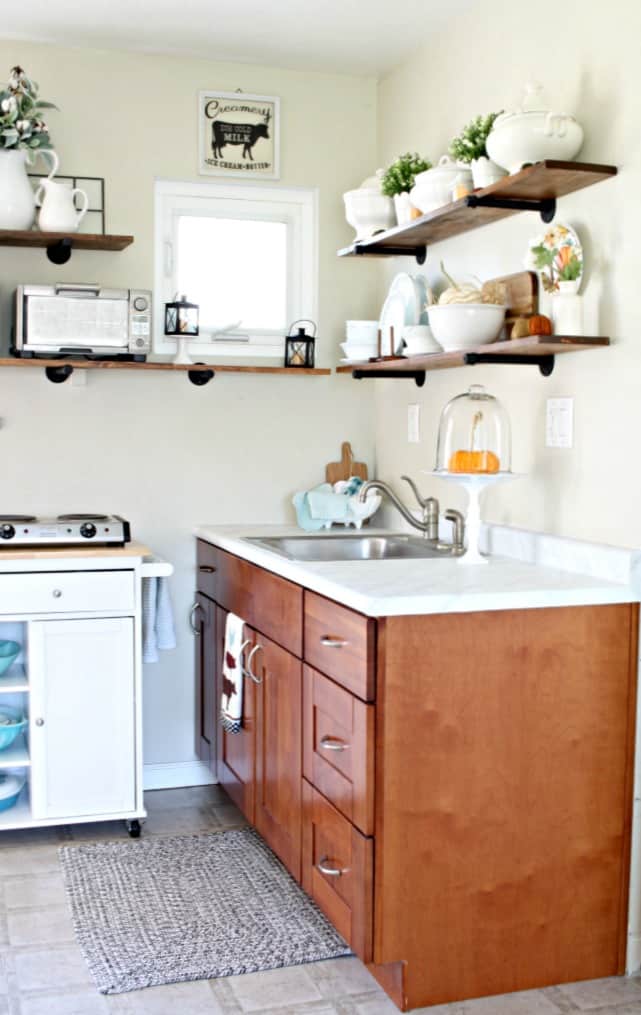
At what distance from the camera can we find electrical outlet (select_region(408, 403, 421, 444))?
11.8 feet

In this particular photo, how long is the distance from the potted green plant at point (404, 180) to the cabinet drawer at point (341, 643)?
1.27 m

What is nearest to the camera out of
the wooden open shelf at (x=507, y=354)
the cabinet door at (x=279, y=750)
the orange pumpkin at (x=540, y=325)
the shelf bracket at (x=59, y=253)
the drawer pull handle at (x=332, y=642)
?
the drawer pull handle at (x=332, y=642)

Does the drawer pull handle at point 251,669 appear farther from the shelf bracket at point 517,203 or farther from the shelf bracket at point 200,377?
the shelf bracket at point 517,203

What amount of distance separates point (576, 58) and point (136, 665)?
2001 millimetres

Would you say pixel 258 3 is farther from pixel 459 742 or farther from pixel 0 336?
pixel 459 742

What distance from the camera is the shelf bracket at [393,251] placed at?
131 inches

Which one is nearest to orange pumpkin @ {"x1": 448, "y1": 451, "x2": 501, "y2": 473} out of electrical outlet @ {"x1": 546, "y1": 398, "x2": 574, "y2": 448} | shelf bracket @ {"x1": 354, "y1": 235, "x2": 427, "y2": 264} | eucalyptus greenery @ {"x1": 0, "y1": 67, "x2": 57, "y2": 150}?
electrical outlet @ {"x1": 546, "y1": 398, "x2": 574, "y2": 448}

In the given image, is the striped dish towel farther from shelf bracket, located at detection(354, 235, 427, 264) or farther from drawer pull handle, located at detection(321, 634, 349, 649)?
shelf bracket, located at detection(354, 235, 427, 264)

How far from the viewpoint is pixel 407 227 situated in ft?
9.96

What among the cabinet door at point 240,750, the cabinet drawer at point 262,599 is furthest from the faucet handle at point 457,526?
the cabinet door at point 240,750

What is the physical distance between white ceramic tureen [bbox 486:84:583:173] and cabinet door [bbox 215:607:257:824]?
1425mm

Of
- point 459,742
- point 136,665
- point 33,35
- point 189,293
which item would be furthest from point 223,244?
point 459,742

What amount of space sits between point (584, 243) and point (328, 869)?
1534 mm

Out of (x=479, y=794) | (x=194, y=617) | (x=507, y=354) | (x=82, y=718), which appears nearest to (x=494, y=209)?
(x=507, y=354)
